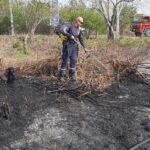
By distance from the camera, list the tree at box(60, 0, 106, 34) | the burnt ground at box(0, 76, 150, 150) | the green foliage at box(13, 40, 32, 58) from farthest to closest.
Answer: the tree at box(60, 0, 106, 34)
the green foliage at box(13, 40, 32, 58)
the burnt ground at box(0, 76, 150, 150)

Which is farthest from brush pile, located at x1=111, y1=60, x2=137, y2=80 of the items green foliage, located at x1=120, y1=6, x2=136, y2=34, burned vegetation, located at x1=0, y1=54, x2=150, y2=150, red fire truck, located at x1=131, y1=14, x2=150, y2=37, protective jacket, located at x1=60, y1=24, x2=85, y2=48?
green foliage, located at x1=120, y1=6, x2=136, y2=34

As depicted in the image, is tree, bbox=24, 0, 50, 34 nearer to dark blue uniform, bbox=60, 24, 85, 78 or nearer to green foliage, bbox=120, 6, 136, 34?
dark blue uniform, bbox=60, 24, 85, 78

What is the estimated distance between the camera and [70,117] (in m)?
8.38

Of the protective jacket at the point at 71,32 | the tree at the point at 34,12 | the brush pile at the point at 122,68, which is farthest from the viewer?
the tree at the point at 34,12

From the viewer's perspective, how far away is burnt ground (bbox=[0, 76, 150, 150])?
7.17m

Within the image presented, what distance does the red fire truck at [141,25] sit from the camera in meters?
40.0

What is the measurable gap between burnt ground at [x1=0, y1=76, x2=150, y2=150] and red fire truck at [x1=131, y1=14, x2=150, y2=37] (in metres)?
29.8

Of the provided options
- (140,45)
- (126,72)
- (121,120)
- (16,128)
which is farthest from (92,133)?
(140,45)

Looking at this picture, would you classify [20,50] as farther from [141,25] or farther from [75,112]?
[141,25]

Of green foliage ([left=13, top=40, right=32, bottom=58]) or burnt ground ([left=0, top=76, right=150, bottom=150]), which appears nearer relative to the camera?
burnt ground ([left=0, top=76, right=150, bottom=150])

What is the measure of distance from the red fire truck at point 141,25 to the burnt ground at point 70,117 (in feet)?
97.6

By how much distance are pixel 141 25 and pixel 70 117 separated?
33.0 m

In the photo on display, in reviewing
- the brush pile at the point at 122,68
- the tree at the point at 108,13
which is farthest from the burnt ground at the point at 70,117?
the tree at the point at 108,13

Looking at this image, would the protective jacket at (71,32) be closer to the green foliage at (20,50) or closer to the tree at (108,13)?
the green foliage at (20,50)
